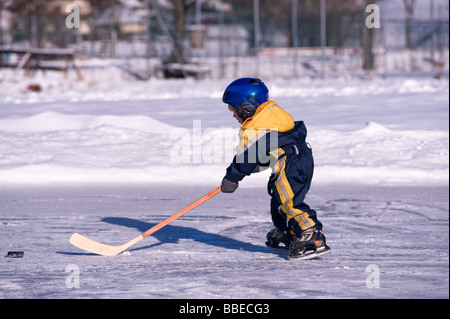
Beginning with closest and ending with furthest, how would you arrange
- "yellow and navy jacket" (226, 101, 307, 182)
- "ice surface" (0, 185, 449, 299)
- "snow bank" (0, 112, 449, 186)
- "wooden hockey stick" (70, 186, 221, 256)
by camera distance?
"ice surface" (0, 185, 449, 299)
"yellow and navy jacket" (226, 101, 307, 182)
"wooden hockey stick" (70, 186, 221, 256)
"snow bank" (0, 112, 449, 186)

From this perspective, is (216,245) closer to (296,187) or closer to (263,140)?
(296,187)

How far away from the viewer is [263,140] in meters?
4.33

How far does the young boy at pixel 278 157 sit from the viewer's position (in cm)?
431

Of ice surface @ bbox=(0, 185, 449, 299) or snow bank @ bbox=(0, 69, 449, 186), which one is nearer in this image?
ice surface @ bbox=(0, 185, 449, 299)

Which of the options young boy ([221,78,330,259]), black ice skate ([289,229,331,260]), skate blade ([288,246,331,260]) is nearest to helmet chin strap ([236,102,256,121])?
young boy ([221,78,330,259])

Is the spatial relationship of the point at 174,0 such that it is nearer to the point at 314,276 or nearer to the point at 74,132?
the point at 74,132

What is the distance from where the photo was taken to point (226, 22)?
29453mm

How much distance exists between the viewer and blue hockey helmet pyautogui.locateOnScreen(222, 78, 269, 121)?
14.5ft

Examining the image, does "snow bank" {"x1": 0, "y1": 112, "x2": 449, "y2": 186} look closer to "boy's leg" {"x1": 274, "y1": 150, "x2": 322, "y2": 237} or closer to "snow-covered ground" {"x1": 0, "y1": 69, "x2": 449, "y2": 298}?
"snow-covered ground" {"x1": 0, "y1": 69, "x2": 449, "y2": 298}

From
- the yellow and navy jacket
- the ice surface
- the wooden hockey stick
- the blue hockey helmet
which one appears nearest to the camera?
the ice surface

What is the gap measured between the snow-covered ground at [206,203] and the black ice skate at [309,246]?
6 centimetres

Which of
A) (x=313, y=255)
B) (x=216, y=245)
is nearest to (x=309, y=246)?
(x=313, y=255)

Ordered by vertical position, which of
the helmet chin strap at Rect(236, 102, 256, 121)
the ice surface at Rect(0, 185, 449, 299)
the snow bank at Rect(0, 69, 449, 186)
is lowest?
the ice surface at Rect(0, 185, 449, 299)

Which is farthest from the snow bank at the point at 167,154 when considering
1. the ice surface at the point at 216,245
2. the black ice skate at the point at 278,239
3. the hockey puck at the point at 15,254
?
the hockey puck at the point at 15,254
